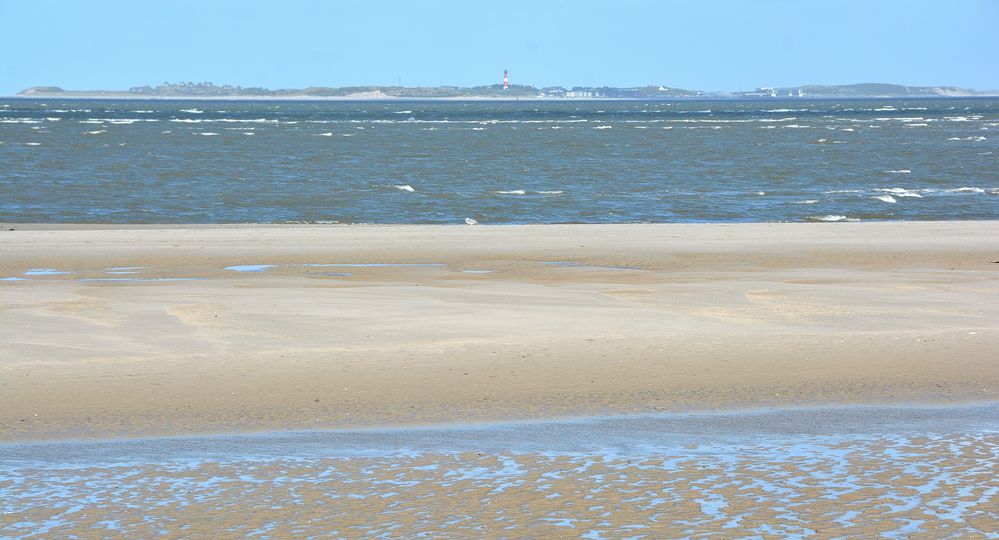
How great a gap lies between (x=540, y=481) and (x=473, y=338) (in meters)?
3.95

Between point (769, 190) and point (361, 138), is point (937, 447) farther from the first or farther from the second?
point (361, 138)

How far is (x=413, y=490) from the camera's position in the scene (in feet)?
19.2

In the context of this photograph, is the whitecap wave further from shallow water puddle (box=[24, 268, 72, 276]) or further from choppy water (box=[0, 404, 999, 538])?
choppy water (box=[0, 404, 999, 538])

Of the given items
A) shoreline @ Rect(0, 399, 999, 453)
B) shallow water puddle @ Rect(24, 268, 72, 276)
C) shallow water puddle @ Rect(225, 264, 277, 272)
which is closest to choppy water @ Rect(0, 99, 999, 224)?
shallow water puddle @ Rect(225, 264, 277, 272)

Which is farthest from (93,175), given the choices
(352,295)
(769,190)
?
(352,295)

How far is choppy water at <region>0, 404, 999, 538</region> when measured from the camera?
17.4ft

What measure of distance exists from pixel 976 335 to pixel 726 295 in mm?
2794

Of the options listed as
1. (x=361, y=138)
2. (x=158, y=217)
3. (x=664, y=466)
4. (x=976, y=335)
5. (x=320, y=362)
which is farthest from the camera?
(x=361, y=138)

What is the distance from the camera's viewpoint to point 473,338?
9.92 meters

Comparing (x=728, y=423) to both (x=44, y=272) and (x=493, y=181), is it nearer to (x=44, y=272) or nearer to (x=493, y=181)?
(x=44, y=272)

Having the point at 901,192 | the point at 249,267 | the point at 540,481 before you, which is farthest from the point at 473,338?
the point at 901,192

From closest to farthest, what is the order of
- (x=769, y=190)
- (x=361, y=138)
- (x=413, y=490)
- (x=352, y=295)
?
1. (x=413, y=490)
2. (x=352, y=295)
3. (x=769, y=190)
4. (x=361, y=138)

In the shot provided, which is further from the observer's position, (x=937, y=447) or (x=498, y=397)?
(x=498, y=397)

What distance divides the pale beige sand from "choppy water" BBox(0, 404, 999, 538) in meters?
0.63
